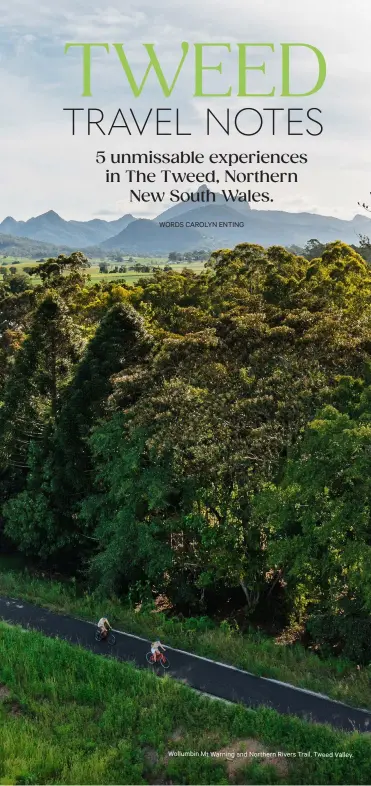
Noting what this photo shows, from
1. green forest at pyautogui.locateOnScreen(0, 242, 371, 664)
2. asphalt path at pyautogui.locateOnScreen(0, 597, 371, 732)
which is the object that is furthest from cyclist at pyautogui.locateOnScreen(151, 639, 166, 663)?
green forest at pyautogui.locateOnScreen(0, 242, 371, 664)

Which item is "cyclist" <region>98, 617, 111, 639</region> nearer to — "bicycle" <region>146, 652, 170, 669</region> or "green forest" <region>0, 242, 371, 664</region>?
"bicycle" <region>146, 652, 170, 669</region>

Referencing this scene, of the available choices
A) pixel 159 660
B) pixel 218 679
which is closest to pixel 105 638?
pixel 159 660

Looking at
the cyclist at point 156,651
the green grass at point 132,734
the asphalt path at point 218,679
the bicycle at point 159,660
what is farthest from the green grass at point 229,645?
the green grass at point 132,734

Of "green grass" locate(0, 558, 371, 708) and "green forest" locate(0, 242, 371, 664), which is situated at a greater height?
"green forest" locate(0, 242, 371, 664)

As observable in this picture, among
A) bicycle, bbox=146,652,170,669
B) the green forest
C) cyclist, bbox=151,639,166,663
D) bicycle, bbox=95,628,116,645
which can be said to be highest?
the green forest

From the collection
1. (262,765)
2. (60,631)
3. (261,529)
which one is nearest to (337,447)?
(261,529)

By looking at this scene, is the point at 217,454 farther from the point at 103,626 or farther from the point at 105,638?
the point at 105,638
